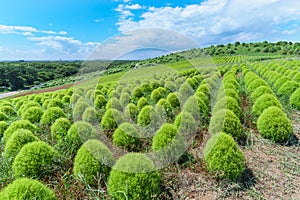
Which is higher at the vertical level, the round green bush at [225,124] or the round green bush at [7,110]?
the round green bush at [225,124]

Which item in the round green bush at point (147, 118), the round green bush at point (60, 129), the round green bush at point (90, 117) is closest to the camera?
the round green bush at point (60, 129)

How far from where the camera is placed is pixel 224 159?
414cm

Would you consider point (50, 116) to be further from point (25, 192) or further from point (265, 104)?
point (265, 104)

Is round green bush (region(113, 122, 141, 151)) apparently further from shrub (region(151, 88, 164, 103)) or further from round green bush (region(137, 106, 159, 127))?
shrub (region(151, 88, 164, 103))

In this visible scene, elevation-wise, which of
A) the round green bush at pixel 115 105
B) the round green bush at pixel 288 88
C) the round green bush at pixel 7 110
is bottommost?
the round green bush at pixel 7 110

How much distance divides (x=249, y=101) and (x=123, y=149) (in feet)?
20.6

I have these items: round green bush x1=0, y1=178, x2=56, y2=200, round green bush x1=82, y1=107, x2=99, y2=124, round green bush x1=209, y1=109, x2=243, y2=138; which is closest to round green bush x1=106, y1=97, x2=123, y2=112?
round green bush x1=82, y1=107, x2=99, y2=124

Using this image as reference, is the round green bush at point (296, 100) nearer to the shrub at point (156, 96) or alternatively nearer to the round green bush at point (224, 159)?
the shrub at point (156, 96)

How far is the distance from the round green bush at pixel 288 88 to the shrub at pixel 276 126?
14.5 ft

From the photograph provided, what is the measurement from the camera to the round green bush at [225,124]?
546cm

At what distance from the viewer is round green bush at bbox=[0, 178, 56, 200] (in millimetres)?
3003

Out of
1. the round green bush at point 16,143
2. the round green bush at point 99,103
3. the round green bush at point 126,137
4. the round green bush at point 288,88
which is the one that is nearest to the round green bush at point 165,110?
the round green bush at point 126,137

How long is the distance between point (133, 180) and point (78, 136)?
2308 mm

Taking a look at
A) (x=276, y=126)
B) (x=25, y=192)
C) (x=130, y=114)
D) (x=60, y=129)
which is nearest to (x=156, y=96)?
(x=130, y=114)
